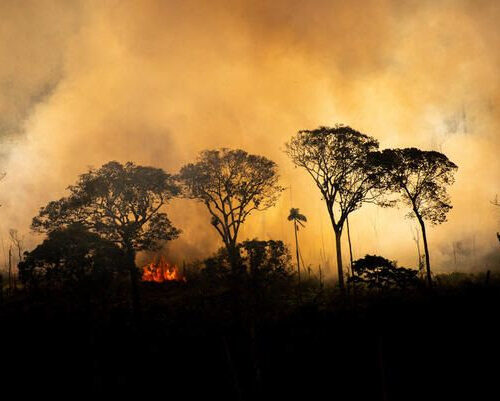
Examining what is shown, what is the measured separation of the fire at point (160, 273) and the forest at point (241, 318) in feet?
33.7

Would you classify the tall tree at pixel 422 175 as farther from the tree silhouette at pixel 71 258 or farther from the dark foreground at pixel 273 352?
the tree silhouette at pixel 71 258

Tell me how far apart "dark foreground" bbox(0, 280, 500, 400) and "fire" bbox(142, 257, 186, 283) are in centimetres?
3069

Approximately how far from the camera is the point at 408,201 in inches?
1599

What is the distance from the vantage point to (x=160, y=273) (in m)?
63.6

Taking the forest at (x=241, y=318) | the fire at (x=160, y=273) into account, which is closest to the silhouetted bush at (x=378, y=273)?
the forest at (x=241, y=318)

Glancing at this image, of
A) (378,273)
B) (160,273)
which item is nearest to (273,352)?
(378,273)

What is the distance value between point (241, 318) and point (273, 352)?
550 centimetres

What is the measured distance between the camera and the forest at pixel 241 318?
18.3 meters

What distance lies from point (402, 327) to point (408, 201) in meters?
20.7

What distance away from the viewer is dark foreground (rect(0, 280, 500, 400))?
17531 millimetres

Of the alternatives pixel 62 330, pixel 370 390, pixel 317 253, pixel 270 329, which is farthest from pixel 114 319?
pixel 317 253

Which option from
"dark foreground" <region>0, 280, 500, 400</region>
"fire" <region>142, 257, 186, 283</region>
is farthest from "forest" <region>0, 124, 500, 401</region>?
"fire" <region>142, 257, 186, 283</region>

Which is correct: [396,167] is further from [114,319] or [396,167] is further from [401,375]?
[114,319]

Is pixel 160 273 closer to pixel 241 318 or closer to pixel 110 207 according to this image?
pixel 110 207
